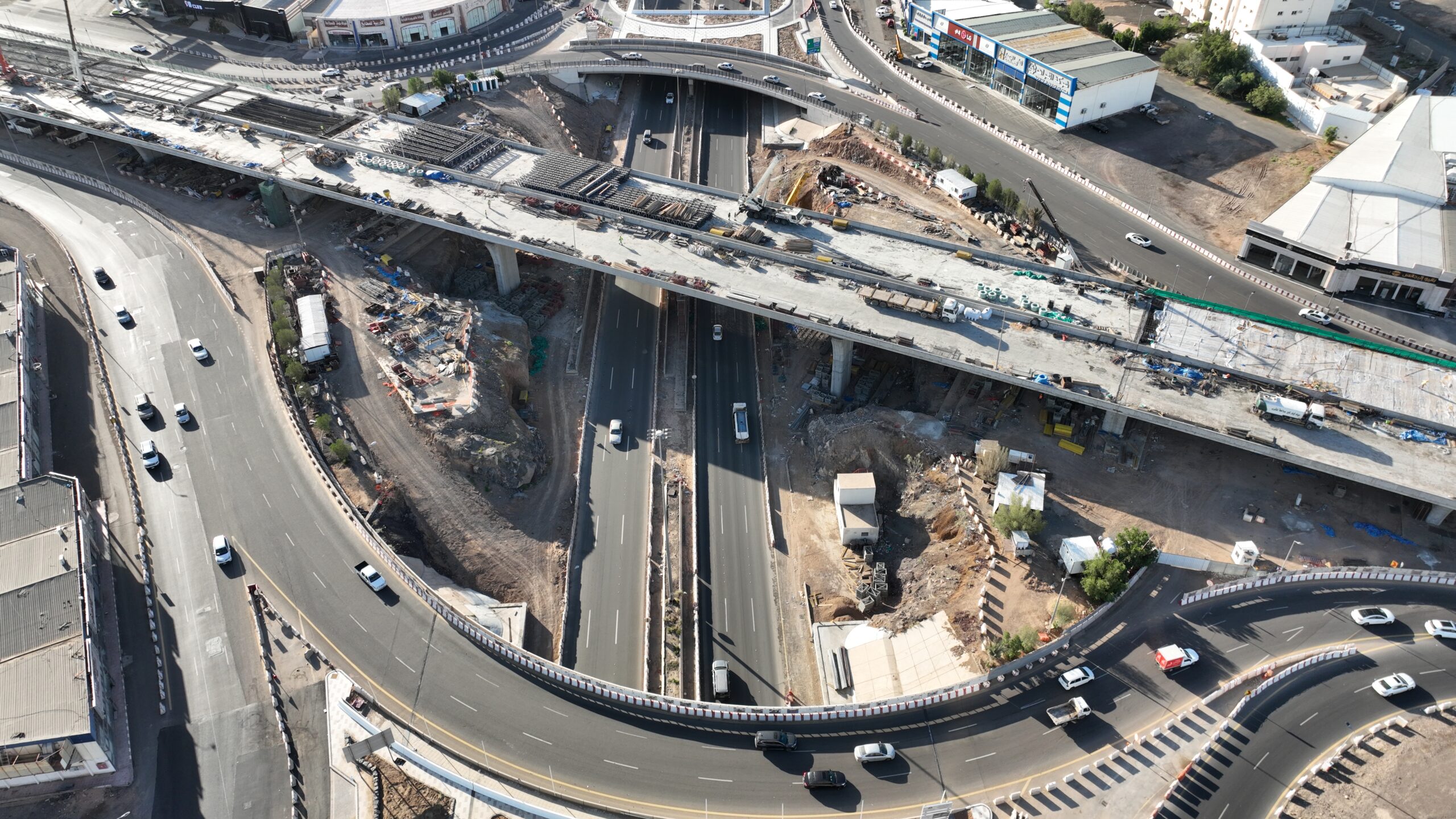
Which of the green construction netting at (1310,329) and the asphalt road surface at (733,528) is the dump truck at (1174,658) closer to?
the asphalt road surface at (733,528)

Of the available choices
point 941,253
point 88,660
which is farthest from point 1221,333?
point 88,660

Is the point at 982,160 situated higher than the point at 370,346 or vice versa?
the point at 982,160

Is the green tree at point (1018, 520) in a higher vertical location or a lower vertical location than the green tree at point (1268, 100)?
lower

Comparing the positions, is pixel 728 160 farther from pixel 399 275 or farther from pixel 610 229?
pixel 399 275

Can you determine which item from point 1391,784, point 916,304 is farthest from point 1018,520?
point 1391,784

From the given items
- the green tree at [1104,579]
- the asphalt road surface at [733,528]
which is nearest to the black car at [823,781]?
the asphalt road surface at [733,528]

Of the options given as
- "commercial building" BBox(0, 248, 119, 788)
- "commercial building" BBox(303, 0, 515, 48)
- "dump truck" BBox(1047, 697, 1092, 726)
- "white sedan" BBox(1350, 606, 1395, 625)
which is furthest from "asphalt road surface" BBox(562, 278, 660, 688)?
"commercial building" BBox(303, 0, 515, 48)
